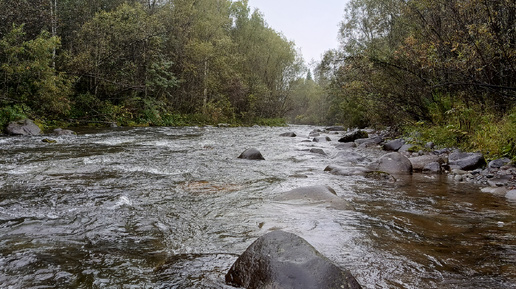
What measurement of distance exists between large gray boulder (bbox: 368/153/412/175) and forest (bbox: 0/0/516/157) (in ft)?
6.19

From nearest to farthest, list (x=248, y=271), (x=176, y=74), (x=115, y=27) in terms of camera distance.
→ (x=248, y=271) < (x=115, y=27) < (x=176, y=74)

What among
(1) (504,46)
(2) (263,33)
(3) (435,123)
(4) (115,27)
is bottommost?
(3) (435,123)

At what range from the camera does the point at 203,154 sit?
9461 mm

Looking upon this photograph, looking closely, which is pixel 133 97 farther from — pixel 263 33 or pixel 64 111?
pixel 263 33

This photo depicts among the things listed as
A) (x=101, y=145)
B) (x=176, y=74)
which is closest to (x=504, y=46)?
(x=101, y=145)

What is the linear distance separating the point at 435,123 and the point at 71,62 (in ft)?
60.8

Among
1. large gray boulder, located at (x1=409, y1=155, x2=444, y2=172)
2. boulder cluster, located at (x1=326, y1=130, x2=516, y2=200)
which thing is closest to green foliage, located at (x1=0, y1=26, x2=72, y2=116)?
boulder cluster, located at (x1=326, y1=130, x2=516, y2=200)

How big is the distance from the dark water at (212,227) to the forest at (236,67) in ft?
9.19

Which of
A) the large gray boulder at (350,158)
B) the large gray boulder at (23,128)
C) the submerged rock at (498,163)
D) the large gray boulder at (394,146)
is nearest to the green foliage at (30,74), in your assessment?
the large gray boulder at (23,128)

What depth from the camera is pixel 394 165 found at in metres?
7.38

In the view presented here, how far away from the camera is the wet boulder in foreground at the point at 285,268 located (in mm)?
2105

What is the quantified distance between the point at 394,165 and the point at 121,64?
Result: 779 inches

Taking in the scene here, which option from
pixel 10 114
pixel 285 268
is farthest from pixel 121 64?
pixel 285 268

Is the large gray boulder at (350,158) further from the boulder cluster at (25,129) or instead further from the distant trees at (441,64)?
the boulder cluster at (25,129)
